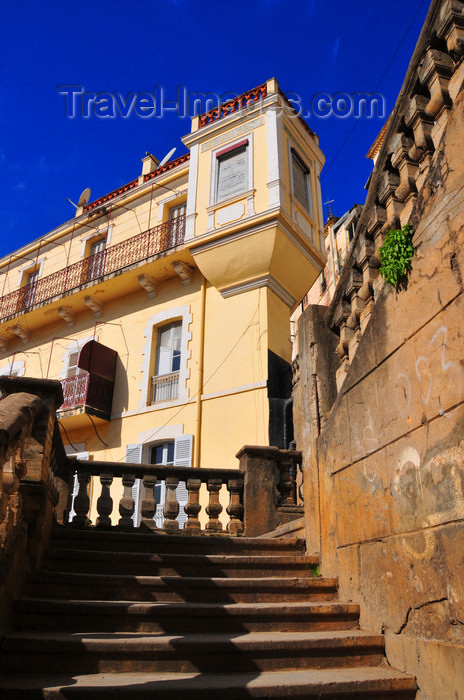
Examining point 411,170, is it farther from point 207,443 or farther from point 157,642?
point 207,443

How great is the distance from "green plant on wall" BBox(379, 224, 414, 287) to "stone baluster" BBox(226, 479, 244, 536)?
408 centimetres

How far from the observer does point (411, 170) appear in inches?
149

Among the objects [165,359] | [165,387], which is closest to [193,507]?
[165,387]

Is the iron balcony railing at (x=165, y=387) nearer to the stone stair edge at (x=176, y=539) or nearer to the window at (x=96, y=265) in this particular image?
the window at (x=96, y=265)

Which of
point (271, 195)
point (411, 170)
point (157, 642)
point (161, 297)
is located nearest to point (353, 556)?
point (157, 642)

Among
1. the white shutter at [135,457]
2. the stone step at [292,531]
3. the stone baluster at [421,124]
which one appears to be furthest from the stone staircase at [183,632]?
the white shutter at [135,457]

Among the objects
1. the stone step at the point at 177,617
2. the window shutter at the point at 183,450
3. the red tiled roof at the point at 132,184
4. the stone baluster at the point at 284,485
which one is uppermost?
the red tiled roof at the point at 132,184

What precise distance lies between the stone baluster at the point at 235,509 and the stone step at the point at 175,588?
227cm

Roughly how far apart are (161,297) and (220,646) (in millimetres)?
11835

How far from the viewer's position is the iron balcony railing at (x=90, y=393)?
13.5m

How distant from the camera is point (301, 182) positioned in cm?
1416

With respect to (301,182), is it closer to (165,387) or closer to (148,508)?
(165,387)

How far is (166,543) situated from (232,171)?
10.8 meters

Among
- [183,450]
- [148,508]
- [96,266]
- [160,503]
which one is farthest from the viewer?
[96,266]
